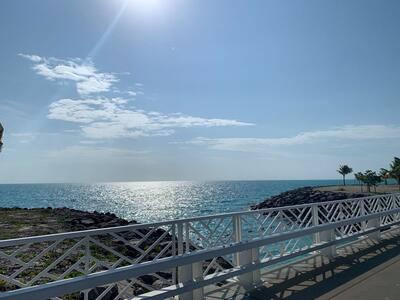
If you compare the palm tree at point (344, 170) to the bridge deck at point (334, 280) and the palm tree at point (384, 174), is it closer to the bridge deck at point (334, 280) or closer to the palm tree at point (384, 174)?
the palm tree at point (384, 174)

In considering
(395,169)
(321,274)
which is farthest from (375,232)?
(395,169)

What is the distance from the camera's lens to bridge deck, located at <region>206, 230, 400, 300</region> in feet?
20.2

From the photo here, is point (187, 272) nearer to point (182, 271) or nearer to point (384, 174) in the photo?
point (182, 271)

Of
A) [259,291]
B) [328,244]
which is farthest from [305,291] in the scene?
[328,244]

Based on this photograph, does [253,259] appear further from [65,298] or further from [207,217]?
[65,298]

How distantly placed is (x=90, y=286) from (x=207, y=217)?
2.73 metres

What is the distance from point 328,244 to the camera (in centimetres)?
862

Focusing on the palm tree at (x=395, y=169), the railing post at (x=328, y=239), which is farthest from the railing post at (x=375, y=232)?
the palm tree at (x=395, y=169)

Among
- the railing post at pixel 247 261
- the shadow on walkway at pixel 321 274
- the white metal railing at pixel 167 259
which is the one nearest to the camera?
the white metal railing at pixel 167 259

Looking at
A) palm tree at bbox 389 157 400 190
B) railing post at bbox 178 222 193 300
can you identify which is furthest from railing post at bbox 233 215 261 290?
palm tree at bbox 389 157 400 190

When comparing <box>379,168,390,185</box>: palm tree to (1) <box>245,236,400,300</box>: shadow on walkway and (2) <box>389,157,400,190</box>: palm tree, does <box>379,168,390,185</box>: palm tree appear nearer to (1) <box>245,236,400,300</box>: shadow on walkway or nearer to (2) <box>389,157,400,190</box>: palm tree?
(2) <box>389,157,400,190</box>: palm tree

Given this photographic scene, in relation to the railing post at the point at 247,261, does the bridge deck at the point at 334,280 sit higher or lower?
lower

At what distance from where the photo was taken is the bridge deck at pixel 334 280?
6.15 m

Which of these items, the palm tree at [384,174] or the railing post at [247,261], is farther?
the palm tree at [384,174]
